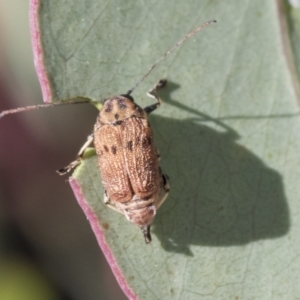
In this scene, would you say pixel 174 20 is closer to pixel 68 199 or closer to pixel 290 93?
pixel 290 93

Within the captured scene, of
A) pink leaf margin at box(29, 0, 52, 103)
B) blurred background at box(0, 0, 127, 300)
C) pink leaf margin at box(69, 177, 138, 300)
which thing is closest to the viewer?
pink leaf margin at box(29, 0, 52, 103)

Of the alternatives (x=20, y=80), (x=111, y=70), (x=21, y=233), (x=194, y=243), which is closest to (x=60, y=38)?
(x=111, y=70)

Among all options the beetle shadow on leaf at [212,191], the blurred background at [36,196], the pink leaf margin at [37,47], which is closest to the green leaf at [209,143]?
the beetle shadow on leaf at [212,191]

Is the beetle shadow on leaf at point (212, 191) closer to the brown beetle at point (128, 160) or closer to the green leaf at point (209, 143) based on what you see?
the green leaf at point (209, 143)

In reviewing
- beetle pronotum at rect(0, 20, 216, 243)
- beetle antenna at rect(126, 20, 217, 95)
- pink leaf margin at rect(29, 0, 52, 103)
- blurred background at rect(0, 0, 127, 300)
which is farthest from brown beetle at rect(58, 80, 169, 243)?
blurred background at rect(0, 0, 127, 300)

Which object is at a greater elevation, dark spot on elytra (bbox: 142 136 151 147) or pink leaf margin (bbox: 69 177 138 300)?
dark spot on elytra (bbox: 142 136 151 147)

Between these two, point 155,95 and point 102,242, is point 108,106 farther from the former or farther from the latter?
point 102,242

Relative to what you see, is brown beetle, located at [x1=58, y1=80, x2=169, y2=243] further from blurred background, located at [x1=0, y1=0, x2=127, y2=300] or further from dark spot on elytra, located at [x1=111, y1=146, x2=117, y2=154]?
blurred background, located at [x1=0, y1=0, x2=127, y2=300]

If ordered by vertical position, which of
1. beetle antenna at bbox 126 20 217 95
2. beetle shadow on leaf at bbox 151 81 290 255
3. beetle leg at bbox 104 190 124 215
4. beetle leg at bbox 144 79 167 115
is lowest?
beetle shadow on leaf at bbox 151 81 290 255
